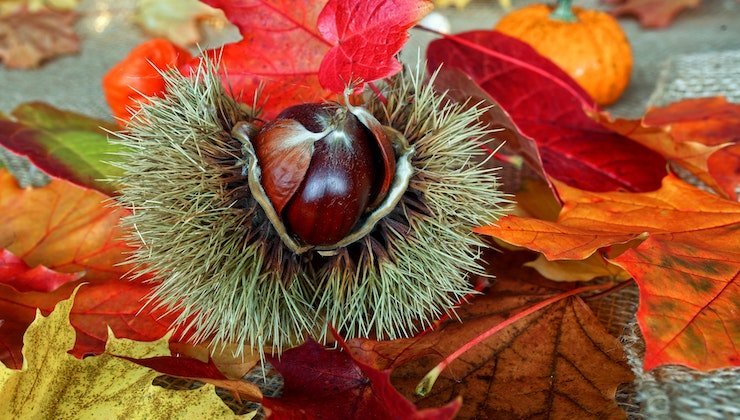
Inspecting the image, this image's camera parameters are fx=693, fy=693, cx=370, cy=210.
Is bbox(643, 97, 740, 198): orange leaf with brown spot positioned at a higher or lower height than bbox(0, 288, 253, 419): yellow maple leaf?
higher

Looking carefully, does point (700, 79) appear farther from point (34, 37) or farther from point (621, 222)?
point (34, 37)

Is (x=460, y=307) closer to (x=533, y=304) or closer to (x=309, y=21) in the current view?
(x=533, y=304)

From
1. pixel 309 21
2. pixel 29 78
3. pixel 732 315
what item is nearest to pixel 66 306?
pixel 309 21

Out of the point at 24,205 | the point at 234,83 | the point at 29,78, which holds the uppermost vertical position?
the point at 234,83

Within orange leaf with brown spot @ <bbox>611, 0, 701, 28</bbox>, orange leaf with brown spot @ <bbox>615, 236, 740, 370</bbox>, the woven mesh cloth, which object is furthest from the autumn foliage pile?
orange leaf with brown spot @ <bbox>611, 0, 701, 28</bbox>

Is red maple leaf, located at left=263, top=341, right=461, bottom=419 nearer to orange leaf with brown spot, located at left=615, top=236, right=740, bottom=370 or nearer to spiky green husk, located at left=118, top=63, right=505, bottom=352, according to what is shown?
spiky green husk, located at left=118, top=63, right=505, bottom=352

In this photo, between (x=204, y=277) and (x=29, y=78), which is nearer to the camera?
(x=204, y=277)

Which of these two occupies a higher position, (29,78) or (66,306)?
(66,306)

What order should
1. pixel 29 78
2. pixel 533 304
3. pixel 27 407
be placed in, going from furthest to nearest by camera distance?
pixel 29 78 < pixel 533 304 < pixel 27 407
